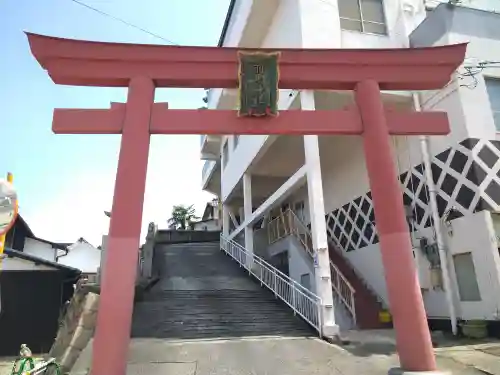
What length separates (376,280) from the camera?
38.4 ft

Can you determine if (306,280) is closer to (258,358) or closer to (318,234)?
(318,234)

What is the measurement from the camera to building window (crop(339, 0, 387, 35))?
11055 millimetres

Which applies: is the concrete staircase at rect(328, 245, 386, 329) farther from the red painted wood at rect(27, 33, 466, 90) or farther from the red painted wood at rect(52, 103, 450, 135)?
the red painted wood at rect(27, 33, 466, 90)

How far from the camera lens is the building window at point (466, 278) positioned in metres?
8.49

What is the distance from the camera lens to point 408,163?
35.7 ft

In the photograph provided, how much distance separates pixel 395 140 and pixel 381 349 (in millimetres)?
6516

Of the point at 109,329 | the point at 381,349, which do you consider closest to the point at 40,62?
the point at 109,329

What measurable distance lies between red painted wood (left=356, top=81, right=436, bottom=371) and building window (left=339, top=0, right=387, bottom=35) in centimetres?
538

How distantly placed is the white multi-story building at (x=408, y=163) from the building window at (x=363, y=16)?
0.04 meters

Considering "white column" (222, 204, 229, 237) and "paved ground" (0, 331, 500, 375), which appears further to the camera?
"white column" (222, 204, 229, 237)

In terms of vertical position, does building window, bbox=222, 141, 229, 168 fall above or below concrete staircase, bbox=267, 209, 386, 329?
above

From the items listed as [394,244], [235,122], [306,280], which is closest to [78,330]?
[235,122]

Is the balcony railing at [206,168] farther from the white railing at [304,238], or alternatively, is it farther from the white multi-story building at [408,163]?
the white multi-story building at [408,163]

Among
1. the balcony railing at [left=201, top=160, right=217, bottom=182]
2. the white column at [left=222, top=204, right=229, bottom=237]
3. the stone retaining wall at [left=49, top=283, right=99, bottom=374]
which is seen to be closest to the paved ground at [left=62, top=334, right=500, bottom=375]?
the stone retaining wall at [left=49, top=283, right=99, bottom=374]
